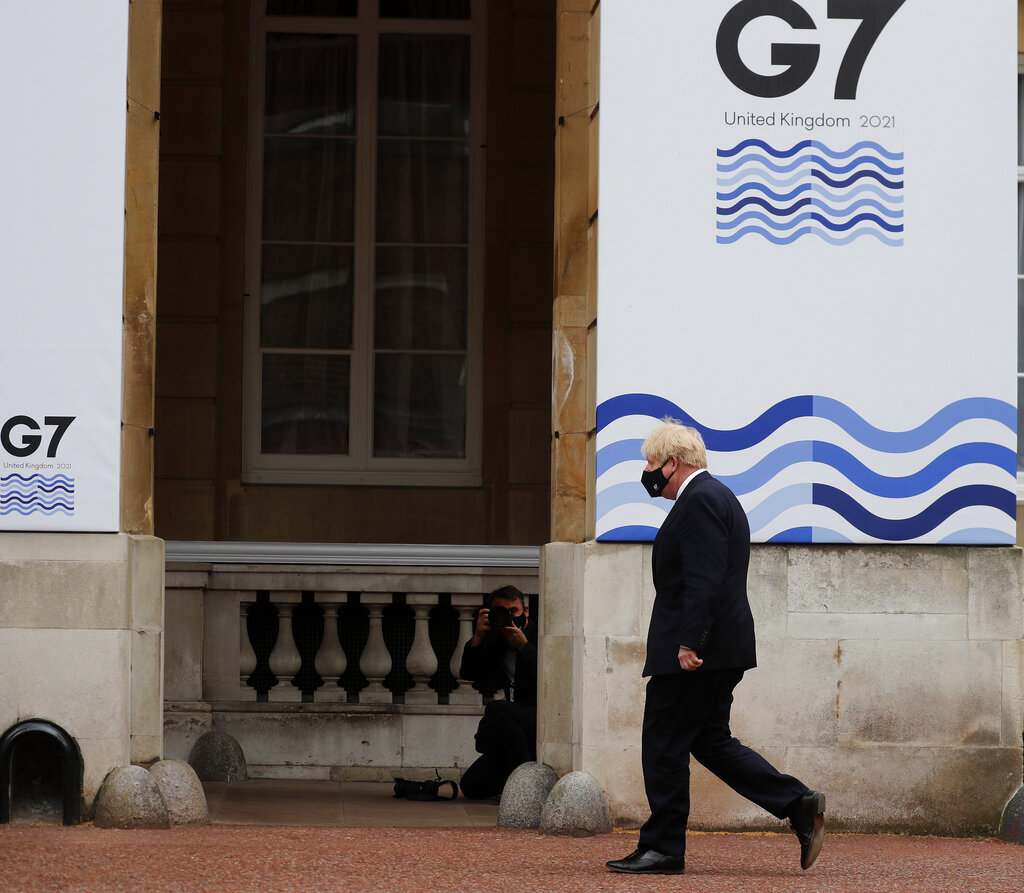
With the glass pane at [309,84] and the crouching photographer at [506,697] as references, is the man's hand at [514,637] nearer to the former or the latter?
the crouching photographer at [506,697]

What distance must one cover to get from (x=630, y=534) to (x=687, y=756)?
173 cm

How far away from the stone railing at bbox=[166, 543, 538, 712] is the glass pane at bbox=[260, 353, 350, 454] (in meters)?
1.97

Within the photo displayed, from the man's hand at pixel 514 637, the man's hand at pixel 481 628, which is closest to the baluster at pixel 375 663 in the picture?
the man's hand at pixel 481 628

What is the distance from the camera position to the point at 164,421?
40.3 ft

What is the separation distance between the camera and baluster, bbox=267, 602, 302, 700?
34.0 feet

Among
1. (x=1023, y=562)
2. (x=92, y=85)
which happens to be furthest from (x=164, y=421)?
(x=1023, y=562)

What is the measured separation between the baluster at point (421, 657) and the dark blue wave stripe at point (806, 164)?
3571mm

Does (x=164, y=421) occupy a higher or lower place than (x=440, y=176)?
lower

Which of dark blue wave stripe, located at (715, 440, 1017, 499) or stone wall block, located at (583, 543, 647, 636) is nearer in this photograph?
stone wall block, located at (583, 543, 647, 636)

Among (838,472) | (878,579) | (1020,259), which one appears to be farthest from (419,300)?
(878,579)

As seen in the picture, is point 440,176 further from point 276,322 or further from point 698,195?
point 698,195

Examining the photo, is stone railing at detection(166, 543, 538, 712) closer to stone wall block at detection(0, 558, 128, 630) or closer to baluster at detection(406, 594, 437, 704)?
baluster at detection(406, 594, 437, 704)

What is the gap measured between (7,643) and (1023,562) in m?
5.03

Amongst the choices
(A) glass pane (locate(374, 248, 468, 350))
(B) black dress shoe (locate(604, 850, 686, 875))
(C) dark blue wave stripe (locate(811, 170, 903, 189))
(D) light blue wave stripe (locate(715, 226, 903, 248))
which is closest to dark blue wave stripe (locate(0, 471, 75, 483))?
(B) black dress shoe (locate(604, 850, 686, 875))
